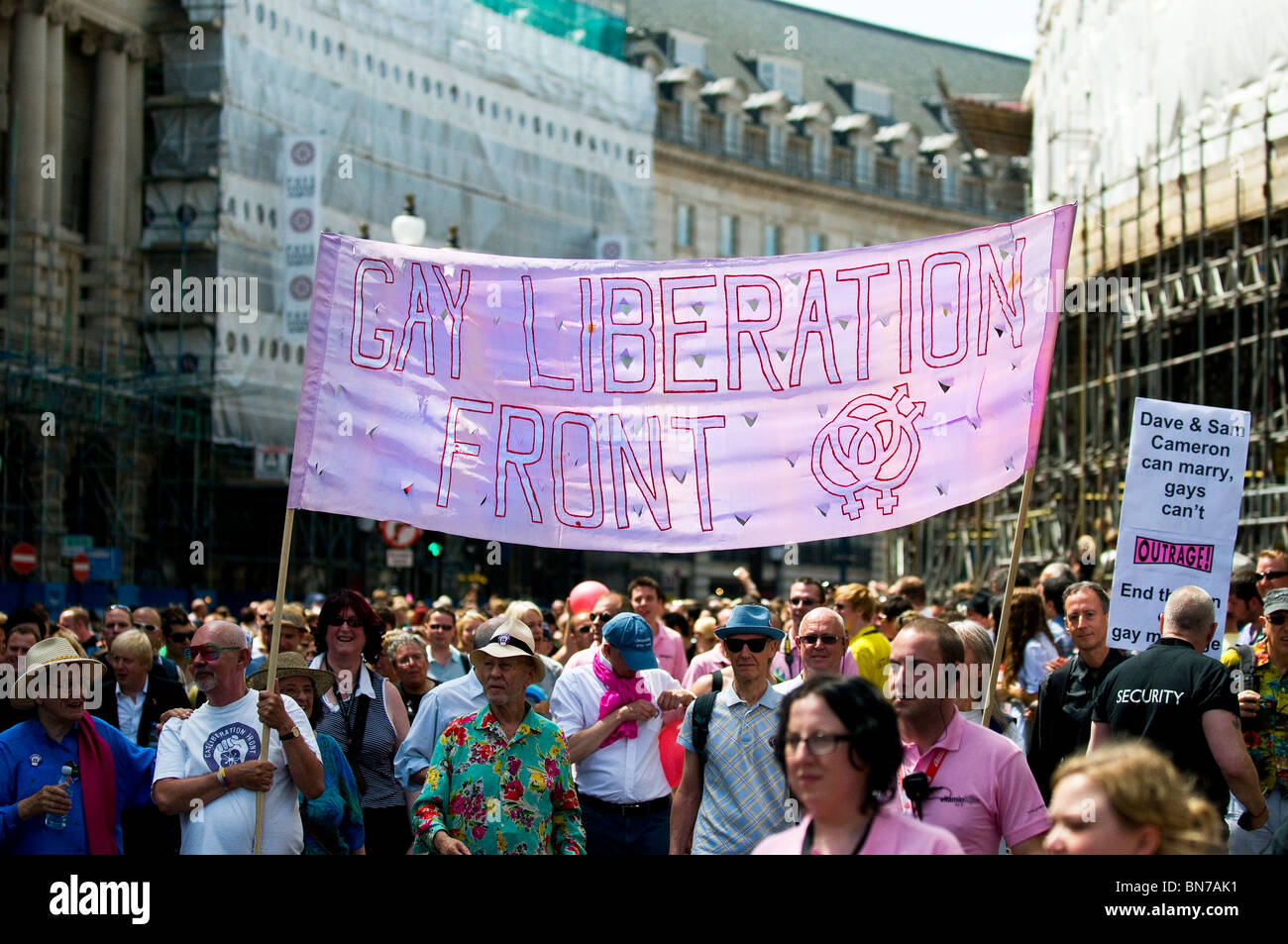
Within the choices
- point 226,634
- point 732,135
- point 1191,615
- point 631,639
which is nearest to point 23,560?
point 631,639

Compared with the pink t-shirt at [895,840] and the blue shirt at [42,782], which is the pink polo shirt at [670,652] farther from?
the pink t-shirt at [895,840]

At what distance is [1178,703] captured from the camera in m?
6.59

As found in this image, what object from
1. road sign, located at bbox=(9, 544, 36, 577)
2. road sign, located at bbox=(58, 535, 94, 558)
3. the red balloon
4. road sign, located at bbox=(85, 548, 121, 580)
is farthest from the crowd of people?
road sign, located at bbox=(58, 535, 94, 558)

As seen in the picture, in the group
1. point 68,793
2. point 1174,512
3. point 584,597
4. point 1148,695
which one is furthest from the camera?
point 584,597

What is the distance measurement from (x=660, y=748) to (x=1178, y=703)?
2.29 meters

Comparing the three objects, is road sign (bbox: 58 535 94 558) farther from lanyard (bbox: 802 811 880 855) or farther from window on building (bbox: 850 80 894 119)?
window on building (bbox: 850 80 894 119)

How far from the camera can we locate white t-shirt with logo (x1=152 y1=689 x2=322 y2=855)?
639cm

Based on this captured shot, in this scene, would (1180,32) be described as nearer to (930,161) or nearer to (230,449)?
(230,449)

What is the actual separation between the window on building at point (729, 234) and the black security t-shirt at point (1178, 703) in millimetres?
60556

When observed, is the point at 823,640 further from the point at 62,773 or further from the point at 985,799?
the point at 62,773

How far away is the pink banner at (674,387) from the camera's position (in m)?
6.88

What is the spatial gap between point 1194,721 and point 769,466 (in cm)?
178

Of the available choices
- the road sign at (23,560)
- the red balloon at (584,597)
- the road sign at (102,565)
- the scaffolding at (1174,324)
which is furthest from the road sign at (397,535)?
the red balloon at (584,597)
